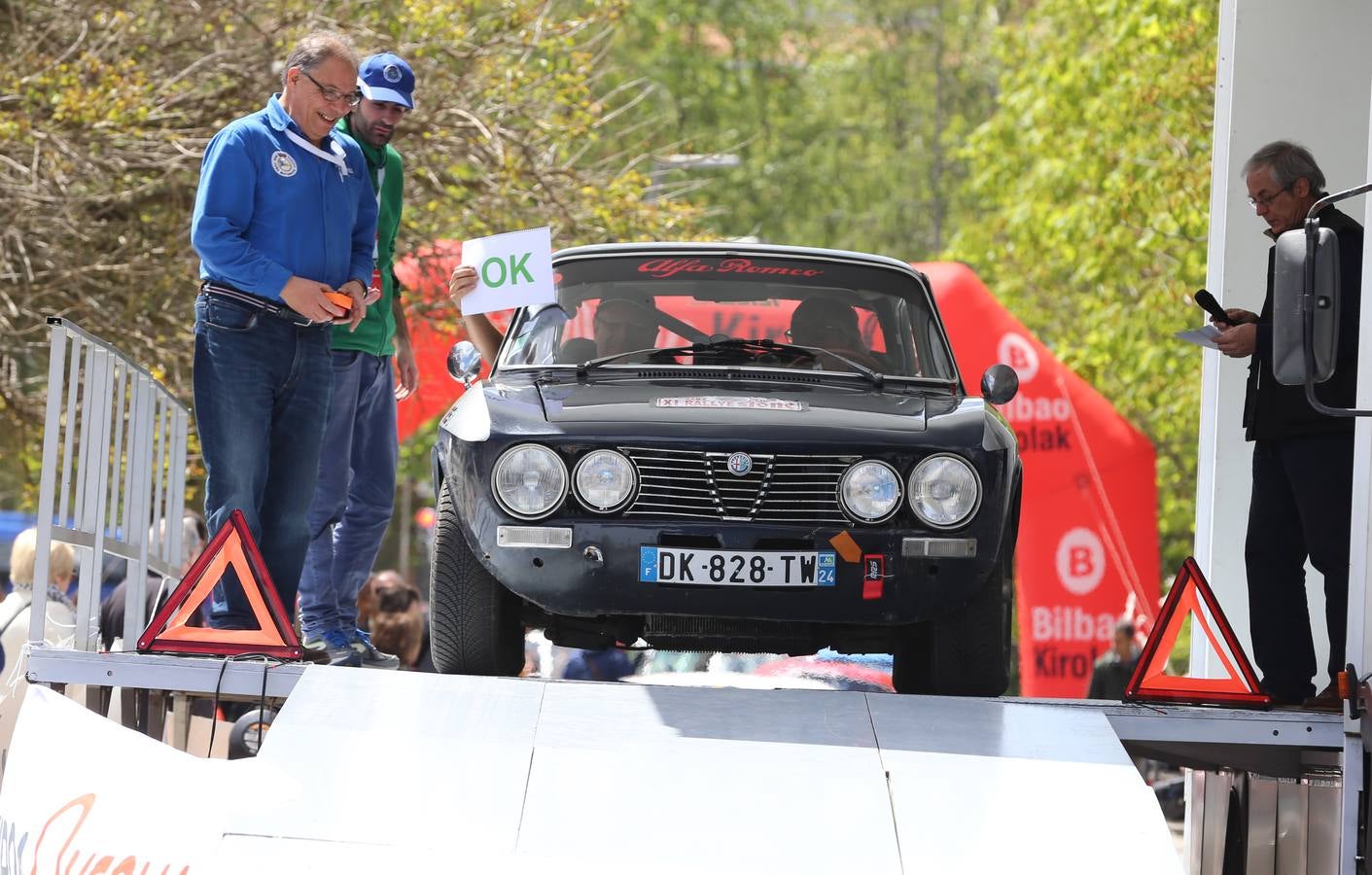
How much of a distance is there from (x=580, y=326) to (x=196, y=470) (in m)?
8.29

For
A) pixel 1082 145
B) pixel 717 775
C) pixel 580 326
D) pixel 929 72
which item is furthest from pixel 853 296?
pixel 929 72

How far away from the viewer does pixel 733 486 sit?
18.3 feet

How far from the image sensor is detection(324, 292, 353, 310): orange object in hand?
6.34m

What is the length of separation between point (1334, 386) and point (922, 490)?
1.48 m

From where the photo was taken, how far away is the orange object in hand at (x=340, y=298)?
634 centimetres

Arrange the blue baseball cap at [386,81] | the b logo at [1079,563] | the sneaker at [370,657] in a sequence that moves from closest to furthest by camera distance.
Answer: the sneaker at [370,657]
the blue baseball cap at [386,81]
the b logo at [1079,563]

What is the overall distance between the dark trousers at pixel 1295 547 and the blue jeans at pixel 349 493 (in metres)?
3.36

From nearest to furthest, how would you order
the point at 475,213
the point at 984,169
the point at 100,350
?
the point at 100,350
the point at 475,213
the point at 984,169

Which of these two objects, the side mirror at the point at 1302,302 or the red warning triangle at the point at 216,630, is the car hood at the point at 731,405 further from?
the side mirror at the point at 1302,302

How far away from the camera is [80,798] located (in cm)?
506

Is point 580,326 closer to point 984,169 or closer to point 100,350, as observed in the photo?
point 100,350

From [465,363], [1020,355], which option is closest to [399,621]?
[465,363]

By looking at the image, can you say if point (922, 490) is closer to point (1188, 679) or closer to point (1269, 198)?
point (1188, 679)

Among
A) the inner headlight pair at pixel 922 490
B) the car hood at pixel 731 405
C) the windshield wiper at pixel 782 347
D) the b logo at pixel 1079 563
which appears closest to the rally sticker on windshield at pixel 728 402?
the car hood at pixel 731 405
